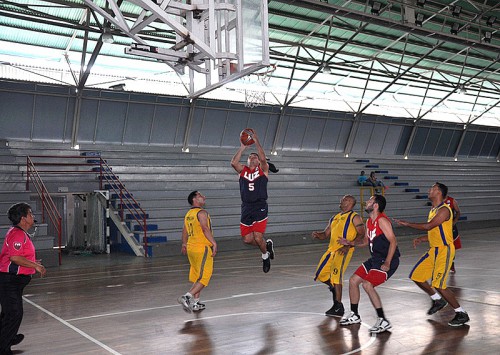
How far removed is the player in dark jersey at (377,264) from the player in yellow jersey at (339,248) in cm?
53

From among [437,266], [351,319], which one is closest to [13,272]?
[351,319]

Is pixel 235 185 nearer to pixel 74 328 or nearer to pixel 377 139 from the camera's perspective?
pixel 377 139

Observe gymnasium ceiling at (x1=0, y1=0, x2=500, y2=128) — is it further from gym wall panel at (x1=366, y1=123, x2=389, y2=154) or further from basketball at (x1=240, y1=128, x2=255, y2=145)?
basketball at (x1=240, y1=128, x2=255, y2=145)

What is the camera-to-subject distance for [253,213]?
895cm

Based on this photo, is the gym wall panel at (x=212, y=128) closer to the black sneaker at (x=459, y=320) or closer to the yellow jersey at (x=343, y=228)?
the yellow jersey at (x=343, y=228)

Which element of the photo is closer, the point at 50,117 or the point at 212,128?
the point at 50,117

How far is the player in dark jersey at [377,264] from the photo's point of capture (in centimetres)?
632

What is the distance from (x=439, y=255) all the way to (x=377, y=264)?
3.37 ft

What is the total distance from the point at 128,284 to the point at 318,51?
50.6ft

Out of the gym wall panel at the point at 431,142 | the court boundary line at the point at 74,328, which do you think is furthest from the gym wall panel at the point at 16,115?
the gym wall panel at the point at 431,142

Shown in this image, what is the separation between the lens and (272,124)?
2544 cm

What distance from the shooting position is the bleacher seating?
18.0 metres

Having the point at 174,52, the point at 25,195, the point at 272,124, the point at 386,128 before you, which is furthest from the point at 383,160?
the point at 174,52

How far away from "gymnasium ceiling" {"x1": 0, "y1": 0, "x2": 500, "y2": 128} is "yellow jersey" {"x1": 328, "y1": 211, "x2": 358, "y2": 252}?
6.79 meters
